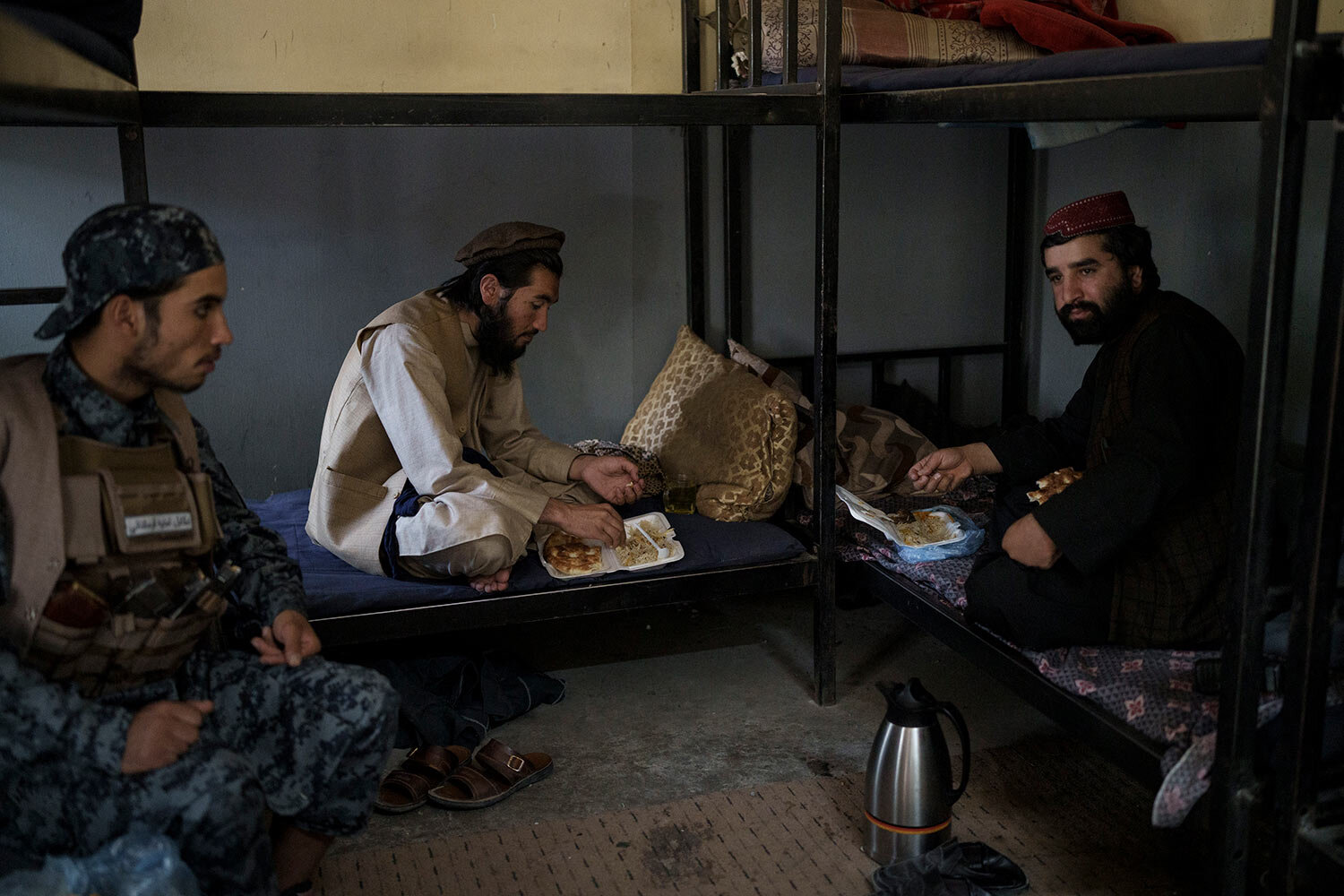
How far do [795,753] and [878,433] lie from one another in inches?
58.1

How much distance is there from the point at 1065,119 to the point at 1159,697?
1.27 metres

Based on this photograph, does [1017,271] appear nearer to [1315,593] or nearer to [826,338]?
[826,338]

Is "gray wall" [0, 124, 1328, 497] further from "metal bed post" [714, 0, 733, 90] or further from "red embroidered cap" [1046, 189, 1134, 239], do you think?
"red embroidered cap" [1046, 189, 1134, 239]

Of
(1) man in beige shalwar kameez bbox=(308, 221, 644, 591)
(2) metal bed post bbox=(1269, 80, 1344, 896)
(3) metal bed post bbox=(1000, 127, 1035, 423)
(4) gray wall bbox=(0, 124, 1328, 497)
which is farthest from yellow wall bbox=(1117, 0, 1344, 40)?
(1) man in beige shalwar kameez bbox=(308, 221, 644, 591)

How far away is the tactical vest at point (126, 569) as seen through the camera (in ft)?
6.79

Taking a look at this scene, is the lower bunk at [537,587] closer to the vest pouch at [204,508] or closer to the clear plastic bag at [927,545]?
the clear plastic bag at [927,545]

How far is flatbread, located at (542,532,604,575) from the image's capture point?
139 inches

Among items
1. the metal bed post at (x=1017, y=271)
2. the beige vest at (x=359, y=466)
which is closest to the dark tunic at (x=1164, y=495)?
the beige vest at (x=359, y=466)

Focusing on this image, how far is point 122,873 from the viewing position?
2.00m

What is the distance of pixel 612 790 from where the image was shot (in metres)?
3.32

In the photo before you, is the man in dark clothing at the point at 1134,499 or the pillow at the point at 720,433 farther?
the pillow at the point at 720,433

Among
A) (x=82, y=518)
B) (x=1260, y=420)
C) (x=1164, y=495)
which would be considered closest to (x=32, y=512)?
(x=82, y=518)

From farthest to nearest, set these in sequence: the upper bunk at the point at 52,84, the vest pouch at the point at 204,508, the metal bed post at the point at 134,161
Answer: the metal bed post at the point at 134,161 < the vest pouch at the point at 204,508 < the upper bunk at the point at 52,84

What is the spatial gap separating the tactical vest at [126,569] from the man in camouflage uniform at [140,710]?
4 cm
